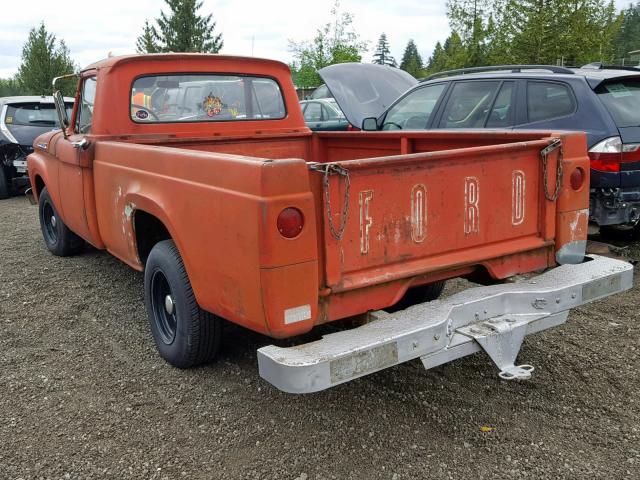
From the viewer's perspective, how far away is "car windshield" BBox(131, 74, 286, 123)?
14.6ft

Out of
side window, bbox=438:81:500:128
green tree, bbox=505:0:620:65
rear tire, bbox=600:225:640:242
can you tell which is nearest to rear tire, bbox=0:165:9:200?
side window, bbox=438:81:500:128

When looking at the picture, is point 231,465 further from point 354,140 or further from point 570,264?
point 354,140

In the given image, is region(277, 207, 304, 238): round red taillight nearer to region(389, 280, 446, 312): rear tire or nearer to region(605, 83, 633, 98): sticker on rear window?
region(389, 280, 446, 312): rear tire

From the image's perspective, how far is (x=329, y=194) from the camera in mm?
2582

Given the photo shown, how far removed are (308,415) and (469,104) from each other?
159 inches

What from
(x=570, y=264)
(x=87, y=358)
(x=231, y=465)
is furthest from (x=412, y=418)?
(x=87, y=358)

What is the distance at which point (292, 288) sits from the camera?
2.48 meters

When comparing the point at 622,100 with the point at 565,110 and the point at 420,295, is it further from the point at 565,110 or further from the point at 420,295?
the point at 420,295

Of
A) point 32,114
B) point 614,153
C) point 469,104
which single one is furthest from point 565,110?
point 32,114

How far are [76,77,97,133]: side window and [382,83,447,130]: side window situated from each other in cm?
339

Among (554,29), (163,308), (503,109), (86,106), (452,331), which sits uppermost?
(554,29)

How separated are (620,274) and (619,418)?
74 cm

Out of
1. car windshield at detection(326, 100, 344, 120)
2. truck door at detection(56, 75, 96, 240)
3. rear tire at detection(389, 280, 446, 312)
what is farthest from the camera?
car windshield at detection(326, 100, 344, 120)

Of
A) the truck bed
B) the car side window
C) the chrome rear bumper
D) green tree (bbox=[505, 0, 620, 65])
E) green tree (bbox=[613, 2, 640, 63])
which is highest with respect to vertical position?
green tree (bbox=[613, 2, 640, 63])
